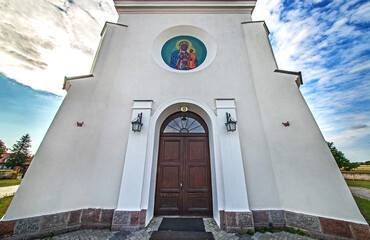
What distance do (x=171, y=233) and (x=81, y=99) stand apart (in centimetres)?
464

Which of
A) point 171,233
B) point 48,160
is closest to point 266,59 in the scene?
point 171,233

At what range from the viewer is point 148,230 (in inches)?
134

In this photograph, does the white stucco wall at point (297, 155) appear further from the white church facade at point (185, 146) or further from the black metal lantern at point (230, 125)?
the black metal lantern at point (230, 125)

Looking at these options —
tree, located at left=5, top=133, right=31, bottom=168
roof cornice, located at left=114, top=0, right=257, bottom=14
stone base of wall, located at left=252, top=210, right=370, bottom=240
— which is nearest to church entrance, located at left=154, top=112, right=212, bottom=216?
stone base of wall, located at left=252, top=210, right=370, bottom=240

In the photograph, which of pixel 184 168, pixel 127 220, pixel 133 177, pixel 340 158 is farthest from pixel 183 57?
pixel 340 158

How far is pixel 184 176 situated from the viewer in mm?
4492

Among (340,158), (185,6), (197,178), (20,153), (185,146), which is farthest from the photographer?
(20,153)

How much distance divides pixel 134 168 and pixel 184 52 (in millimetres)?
5072

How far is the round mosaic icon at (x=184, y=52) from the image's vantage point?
5.67 m

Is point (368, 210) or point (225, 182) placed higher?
point (225, 182)

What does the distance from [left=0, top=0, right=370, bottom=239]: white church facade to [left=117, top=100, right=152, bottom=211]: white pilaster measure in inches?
1.1

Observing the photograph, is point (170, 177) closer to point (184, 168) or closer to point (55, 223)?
point (184, 168)

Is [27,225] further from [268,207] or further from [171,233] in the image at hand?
[268,207]

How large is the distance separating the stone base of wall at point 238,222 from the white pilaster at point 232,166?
0.11 meters
